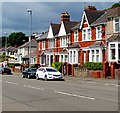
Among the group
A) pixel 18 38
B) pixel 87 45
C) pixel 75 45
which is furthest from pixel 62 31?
pixel 18 38

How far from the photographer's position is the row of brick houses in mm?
40469

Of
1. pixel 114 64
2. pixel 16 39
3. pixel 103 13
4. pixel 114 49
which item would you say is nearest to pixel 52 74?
pixel 114 64

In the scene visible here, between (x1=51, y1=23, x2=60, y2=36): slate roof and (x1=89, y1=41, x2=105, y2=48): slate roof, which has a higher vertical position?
(x1=51, y1=23, x2=60, y2=36): slate roof

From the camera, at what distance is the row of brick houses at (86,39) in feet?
133

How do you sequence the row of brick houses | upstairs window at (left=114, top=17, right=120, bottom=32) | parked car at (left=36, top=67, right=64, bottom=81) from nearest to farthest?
parked car at (left=36, top=67, right=64, bottom=81), upstairs window at (left=114, top=17, right=120, bottom=32), the row of brick houses

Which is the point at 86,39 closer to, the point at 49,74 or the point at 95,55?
the point at 95,55

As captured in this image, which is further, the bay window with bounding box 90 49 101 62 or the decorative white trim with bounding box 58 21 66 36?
the decorative white trim with bounding box 58 21 66 36

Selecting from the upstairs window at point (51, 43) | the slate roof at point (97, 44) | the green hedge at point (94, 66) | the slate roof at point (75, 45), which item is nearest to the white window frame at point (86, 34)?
the slate roof at point (75, 45)

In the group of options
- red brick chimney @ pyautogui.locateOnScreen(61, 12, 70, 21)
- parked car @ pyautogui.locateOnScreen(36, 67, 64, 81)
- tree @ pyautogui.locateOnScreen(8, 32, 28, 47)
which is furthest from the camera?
tree @ pyautogui.locateOnScreen(8, 32, 28, 47)

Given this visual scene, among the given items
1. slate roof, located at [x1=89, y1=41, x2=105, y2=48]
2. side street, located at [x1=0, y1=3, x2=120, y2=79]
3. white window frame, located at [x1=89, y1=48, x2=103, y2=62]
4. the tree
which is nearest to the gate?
side street, located at [x1=0, y1=3, x2=120, y2=79]

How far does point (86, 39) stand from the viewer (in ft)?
157

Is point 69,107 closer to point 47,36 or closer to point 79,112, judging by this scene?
point 79,112

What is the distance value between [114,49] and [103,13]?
11823 millimetres

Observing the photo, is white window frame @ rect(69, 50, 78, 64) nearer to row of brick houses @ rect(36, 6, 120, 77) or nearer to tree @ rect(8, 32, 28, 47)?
row of brick houses @ rect(36, 6, 120, 77)
